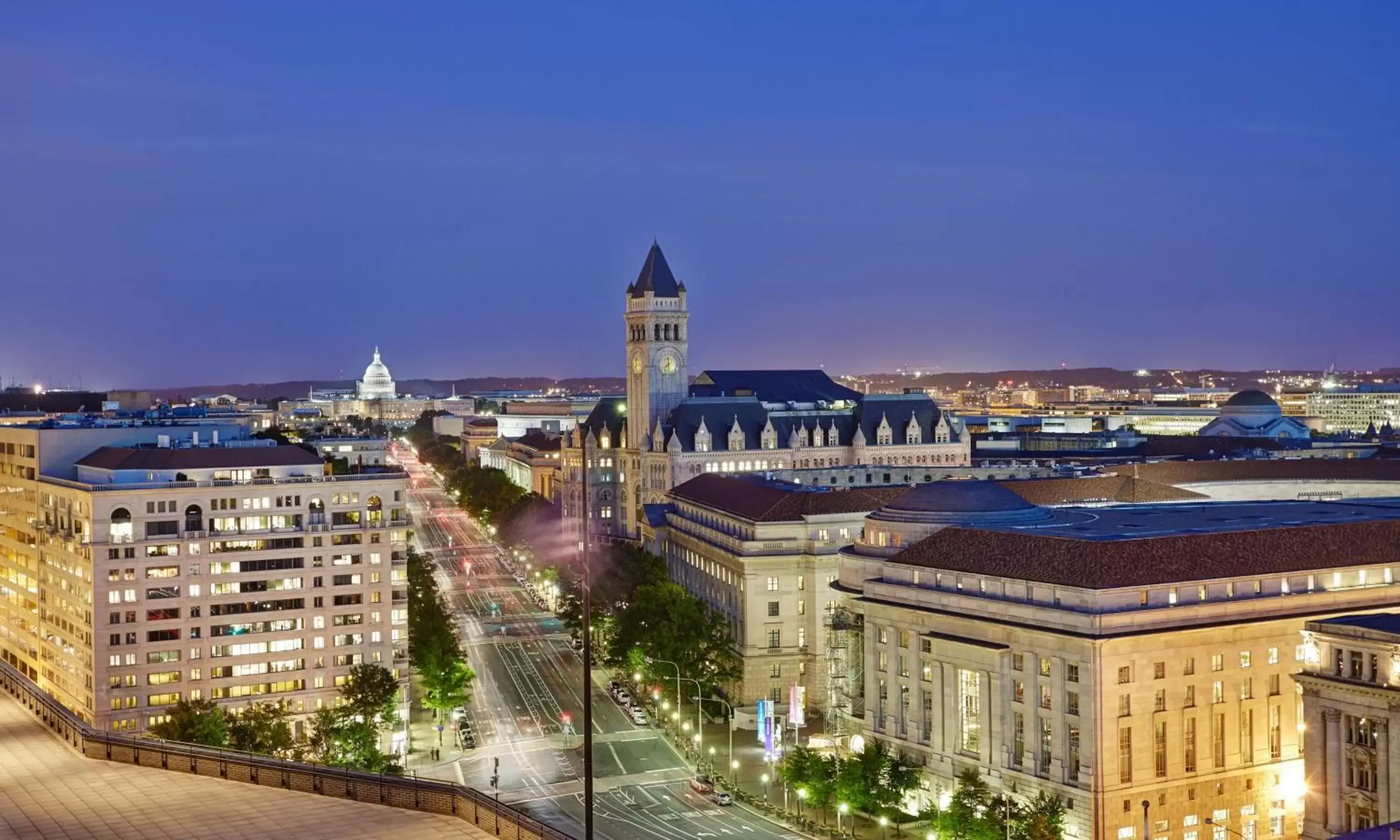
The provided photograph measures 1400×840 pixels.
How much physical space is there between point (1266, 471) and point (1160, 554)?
3633 inches

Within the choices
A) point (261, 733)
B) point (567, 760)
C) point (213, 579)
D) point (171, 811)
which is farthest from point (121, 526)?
point (171, 811)

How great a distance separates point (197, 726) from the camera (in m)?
110

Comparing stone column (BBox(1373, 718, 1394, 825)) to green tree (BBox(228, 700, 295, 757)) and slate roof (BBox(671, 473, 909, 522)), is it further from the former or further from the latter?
green tree (BBox(228, 700, 295, 757))

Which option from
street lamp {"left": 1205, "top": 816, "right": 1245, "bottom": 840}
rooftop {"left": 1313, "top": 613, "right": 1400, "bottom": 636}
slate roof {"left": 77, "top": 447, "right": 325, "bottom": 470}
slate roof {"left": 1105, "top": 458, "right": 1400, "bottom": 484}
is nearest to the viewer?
rooftop {"left": 1313, "top": 613, "right": 1400, "bottom": 636}

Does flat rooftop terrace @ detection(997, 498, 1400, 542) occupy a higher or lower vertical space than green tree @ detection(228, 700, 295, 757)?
higher

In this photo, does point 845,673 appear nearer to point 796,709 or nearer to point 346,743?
point 796,709

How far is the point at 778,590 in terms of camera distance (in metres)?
148

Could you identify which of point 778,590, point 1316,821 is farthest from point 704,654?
point 1316,821

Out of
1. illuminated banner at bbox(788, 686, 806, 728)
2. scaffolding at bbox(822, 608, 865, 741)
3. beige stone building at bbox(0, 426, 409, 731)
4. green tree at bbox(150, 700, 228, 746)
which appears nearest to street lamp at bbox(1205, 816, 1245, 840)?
scaffolding at bbox(822, 608, 865, 741)

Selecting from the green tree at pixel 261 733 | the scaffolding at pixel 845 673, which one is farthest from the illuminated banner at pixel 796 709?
the green tree at pixel 261 733

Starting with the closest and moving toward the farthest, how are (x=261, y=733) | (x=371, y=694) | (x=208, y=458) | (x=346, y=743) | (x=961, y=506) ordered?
(x=261, y=733) < (x=346, y=743) < (x=961, y=506) < (x=371, y=694) < (x=208, y=458)

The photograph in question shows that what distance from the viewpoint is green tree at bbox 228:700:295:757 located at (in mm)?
110875

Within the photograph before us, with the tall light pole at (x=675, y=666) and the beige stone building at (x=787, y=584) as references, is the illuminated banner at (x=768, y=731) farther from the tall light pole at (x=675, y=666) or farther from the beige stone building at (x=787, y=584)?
the beige stone building at (x=787, y=584)

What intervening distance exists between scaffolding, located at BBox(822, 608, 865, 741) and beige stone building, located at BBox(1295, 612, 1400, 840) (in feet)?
122
